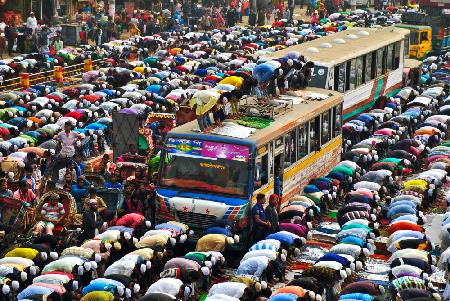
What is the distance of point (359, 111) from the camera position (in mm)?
34594

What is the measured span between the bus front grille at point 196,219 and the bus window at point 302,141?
3.83 m

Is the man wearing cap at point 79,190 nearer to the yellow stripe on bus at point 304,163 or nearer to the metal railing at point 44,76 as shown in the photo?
the yellow stripe on bus at point 304,163

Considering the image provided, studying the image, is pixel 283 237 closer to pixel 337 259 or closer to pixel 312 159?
pixel 337 259

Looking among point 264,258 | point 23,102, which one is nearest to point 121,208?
point 264,258

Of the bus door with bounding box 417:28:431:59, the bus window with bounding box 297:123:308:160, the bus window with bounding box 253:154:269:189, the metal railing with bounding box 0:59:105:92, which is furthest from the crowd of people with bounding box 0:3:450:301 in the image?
the bus door with bounding box 417:28:431:59

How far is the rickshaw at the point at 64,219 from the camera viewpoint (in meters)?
21.5

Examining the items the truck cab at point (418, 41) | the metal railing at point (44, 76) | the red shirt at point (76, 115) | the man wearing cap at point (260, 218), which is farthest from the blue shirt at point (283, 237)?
the truck cab at point (418, 41)

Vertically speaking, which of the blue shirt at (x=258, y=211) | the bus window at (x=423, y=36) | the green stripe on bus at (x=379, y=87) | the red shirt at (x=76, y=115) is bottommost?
the bus window at (x=423, y=36)

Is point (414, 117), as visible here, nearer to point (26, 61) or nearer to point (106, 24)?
point (26, 61)

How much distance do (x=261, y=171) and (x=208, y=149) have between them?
3.93 feet

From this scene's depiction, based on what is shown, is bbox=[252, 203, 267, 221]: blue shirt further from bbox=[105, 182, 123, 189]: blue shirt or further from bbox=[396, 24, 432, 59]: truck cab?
bbox=[396, 24, 432, 59]: truck cab

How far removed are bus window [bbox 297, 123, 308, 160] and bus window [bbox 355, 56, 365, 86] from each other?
29.4 feet

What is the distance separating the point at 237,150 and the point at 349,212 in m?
3.08

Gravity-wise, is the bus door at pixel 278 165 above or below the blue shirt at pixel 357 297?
above
